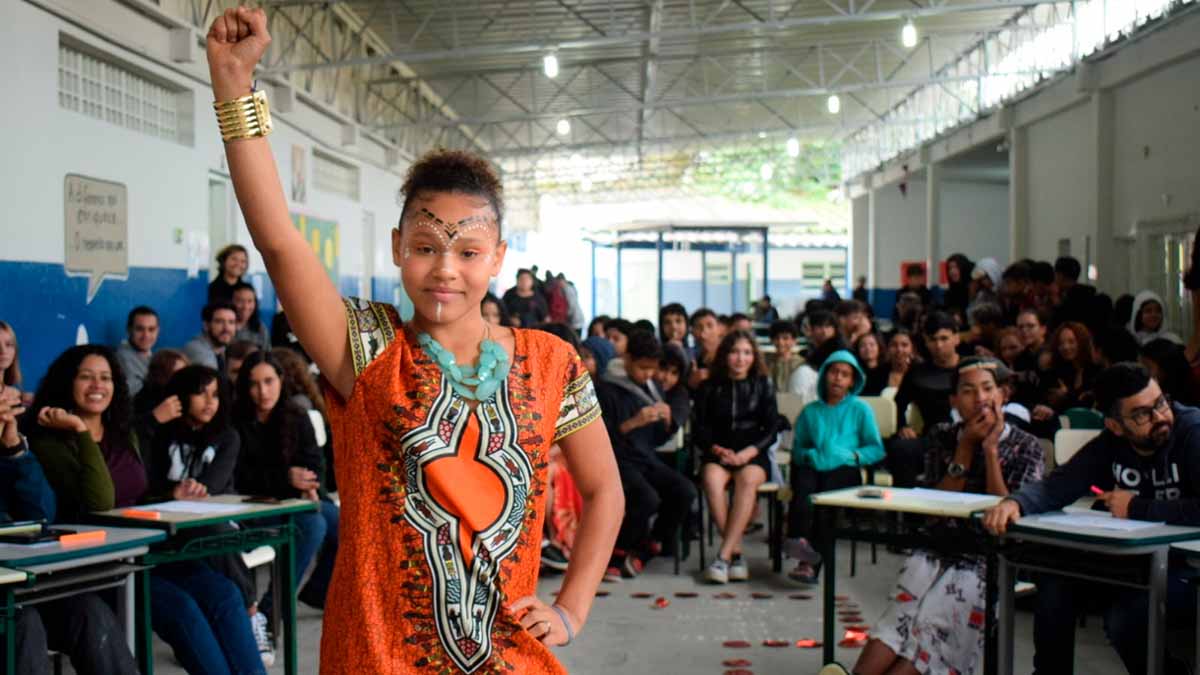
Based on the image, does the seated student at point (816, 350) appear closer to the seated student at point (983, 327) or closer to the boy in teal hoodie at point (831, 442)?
the seated student at point (983, 327)

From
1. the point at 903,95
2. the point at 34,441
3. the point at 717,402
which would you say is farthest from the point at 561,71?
the point at 34,441

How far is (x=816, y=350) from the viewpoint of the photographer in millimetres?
9578

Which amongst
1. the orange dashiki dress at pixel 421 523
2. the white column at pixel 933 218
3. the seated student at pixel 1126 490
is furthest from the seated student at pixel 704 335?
the white column at pixel 933 218

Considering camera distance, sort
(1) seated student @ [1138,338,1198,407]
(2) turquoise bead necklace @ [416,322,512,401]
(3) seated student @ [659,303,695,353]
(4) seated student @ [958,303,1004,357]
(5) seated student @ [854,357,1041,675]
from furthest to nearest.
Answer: (3) seated student @ [659,303,695,353] → (4) seated student @ [958,303,1004,357] → (1) seated student @ [1138,338,1198,407] → (5) seated student @ [854,357,1041,675] → (2) turquoise bead necklace @ [416,322,512,401]

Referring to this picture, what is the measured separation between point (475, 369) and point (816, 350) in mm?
8035

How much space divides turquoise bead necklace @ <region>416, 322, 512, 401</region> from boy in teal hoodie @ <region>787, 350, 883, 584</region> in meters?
5.79

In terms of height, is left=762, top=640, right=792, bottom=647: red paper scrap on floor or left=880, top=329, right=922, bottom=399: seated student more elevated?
left=880, top=329, right=922, bottom=399: seated student

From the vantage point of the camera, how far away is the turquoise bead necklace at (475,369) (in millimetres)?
1707

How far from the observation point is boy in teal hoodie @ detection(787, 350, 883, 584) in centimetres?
737

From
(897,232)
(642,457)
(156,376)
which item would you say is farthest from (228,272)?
(897,232)

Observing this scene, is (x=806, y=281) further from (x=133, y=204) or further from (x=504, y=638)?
(x=504, y=638)

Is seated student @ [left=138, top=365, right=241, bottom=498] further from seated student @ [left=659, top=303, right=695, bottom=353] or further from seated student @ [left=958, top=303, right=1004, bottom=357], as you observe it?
seated student @ [left=659, top=303, right=695, bottom=353]

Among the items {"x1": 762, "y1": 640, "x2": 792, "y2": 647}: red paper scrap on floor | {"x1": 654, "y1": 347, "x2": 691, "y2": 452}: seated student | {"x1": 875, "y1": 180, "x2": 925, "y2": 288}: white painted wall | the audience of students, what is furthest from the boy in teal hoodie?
{"x1": 875, "y1": 180, "x2": 925, "y2": 288}: white painted wall

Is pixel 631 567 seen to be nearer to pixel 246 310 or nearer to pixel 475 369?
pixel 246 310
